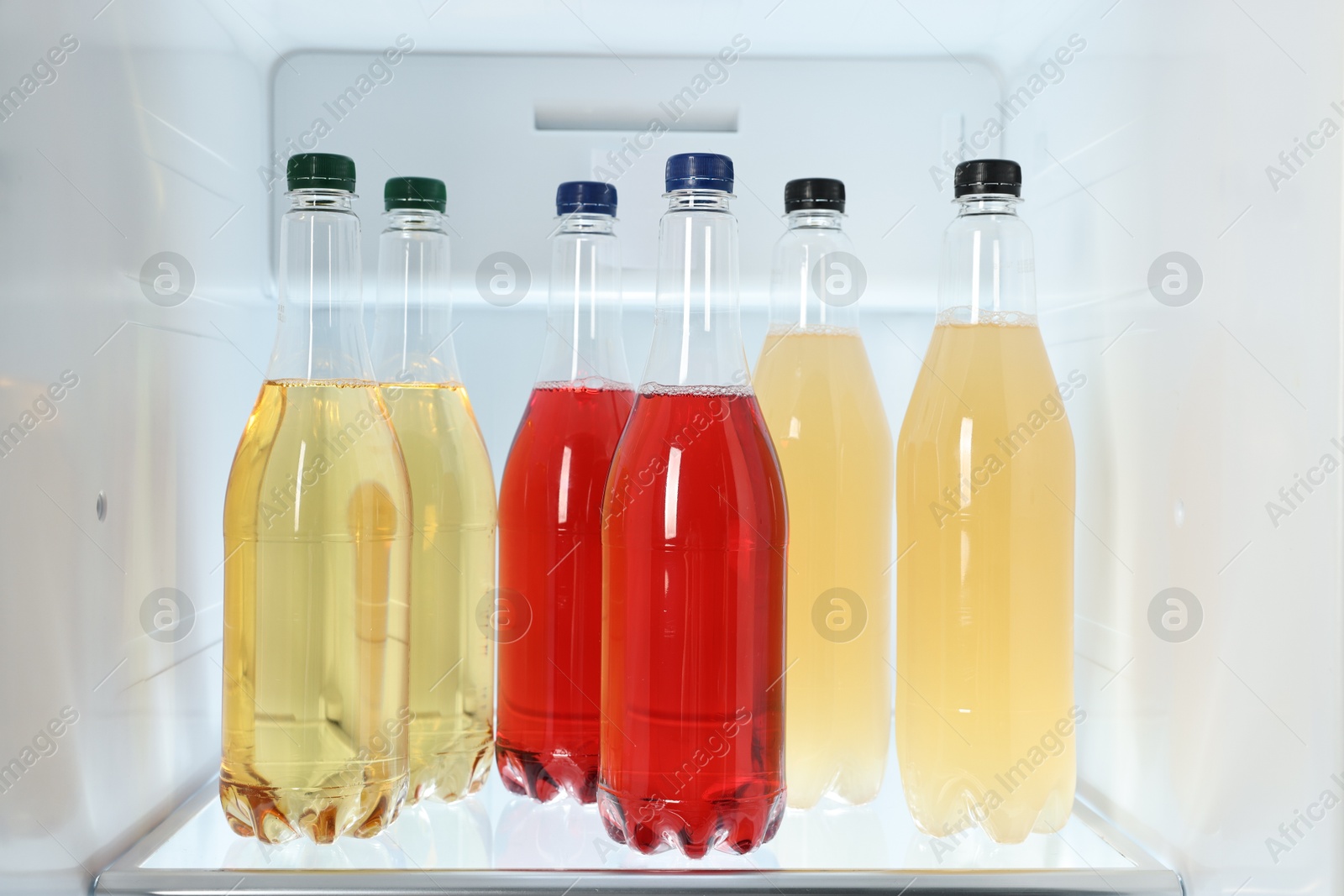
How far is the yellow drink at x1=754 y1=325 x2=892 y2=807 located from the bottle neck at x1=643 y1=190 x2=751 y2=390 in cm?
8

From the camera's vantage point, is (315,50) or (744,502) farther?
(315,50)

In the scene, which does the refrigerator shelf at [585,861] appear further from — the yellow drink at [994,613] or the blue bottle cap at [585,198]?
the blue bottle cap at [585,198]

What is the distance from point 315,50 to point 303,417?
1.23ft

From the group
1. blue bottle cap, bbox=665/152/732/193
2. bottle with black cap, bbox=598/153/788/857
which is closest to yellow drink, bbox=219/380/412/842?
bottle with black cap, bbox=598/153/788/857

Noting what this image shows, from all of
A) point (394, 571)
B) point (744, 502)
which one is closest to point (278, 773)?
point (394, 571)

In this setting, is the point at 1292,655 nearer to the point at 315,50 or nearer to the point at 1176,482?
the point at 1176,482

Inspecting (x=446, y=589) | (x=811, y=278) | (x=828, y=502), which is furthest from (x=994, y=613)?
(x=446, y=589)

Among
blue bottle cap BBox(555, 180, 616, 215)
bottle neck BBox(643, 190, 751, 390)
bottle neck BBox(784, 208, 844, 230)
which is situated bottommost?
bottle neck BBox(643, 190, 751, 390)

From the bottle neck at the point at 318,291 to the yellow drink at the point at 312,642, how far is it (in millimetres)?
40

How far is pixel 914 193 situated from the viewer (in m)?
0.89

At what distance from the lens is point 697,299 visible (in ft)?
2.14

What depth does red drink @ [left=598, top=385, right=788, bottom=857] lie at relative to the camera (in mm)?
595

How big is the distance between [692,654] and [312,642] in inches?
8.6

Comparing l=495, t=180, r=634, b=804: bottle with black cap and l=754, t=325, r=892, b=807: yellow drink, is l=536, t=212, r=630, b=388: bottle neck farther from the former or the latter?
l=754, t=325, r=892, b=807: yellow drink
